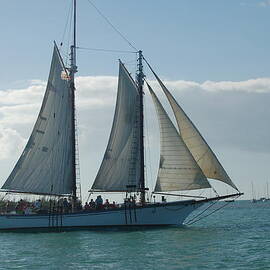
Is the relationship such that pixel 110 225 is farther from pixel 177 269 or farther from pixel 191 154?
pixel 177 269

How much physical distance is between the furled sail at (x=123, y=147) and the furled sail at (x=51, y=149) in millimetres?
3570

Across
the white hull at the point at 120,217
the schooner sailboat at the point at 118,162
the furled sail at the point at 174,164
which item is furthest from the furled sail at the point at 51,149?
the furled sail at the point at 174,164

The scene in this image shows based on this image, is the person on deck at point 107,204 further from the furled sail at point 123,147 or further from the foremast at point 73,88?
the foremast at point 73,88

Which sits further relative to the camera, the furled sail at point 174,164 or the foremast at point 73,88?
the foremast at point 73,88

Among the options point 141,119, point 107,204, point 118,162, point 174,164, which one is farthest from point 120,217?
point 141,119

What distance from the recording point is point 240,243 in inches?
1638

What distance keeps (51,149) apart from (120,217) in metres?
8.50

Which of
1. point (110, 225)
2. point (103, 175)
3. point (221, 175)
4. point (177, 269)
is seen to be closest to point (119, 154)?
point (103, 175)

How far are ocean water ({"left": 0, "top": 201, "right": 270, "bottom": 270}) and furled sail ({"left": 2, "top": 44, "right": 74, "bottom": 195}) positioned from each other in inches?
186

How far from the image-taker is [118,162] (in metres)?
52.5

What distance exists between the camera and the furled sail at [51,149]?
5322 cm

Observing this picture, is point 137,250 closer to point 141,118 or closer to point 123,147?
point 123,147

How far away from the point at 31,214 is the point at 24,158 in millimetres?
4702

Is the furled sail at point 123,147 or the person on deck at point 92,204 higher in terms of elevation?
the furled sail at point 123,147
